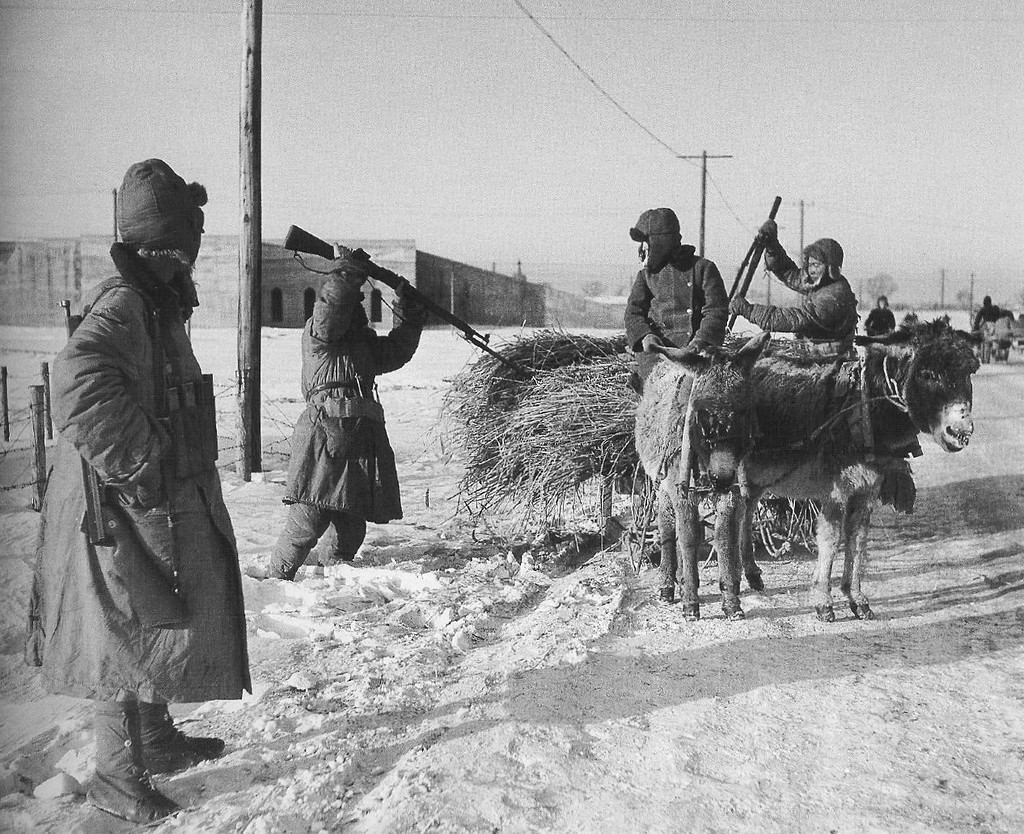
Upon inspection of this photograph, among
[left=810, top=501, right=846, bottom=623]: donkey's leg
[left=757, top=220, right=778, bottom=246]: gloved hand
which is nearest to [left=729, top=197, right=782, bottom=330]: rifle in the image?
[left=757, top=220, right=778, bottom=246]: gloved hand

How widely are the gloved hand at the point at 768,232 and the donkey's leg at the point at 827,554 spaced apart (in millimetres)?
2170

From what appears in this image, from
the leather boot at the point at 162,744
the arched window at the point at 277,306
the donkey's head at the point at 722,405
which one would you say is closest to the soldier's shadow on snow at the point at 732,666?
the donkey's head at the point at 722,405

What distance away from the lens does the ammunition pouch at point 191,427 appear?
3.01 m

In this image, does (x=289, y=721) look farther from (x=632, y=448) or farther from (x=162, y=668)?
(x=632, y=448)

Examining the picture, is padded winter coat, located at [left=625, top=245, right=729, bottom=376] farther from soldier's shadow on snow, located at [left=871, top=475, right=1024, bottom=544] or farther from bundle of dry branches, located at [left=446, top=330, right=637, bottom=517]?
soldier's shadow on snow, located at [left=871, top=475, right=1024, bottom=544]

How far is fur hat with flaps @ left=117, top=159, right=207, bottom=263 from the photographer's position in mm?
2947

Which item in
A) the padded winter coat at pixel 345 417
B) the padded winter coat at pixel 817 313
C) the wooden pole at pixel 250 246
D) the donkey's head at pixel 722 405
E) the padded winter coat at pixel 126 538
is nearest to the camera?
the padded winter coat at pixel 126 538

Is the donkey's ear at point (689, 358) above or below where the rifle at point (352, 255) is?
below

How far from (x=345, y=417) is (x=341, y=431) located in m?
0.10

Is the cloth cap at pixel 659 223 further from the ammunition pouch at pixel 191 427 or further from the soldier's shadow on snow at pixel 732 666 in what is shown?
the ammunition pouch at pixel 191 427

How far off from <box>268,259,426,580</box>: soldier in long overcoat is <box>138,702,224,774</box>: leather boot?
224cm

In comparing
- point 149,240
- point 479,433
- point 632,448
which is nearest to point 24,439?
point 479,433

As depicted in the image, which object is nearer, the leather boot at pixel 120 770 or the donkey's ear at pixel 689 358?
the leather boot at pixel 120 770

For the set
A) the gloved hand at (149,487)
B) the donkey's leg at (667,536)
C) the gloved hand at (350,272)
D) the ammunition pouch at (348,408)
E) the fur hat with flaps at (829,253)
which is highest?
the fur hat with flaps at (829,253)
